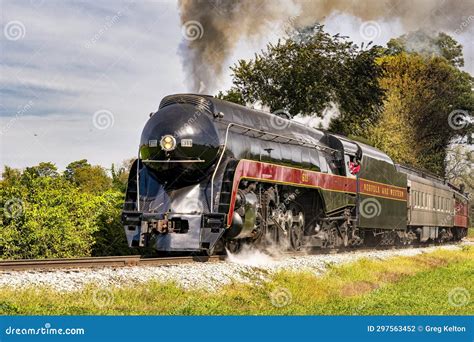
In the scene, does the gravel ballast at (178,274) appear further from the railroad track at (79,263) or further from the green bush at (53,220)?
the green bush at (53,220)

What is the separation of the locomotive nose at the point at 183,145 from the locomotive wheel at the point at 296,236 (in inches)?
190

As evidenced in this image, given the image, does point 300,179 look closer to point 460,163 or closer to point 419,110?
point 419,110

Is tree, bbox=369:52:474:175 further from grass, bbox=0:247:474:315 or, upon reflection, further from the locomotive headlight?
the locomotive headlight

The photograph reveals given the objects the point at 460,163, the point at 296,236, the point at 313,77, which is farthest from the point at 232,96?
the point at 460,163

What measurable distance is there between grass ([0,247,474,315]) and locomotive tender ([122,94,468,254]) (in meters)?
2.31

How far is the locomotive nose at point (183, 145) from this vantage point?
16641 millimetres

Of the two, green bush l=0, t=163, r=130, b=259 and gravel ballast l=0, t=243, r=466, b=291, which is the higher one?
green bush l=0, t=163, r=130, b=259

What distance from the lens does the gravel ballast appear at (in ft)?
37.0

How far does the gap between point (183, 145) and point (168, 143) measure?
367mm

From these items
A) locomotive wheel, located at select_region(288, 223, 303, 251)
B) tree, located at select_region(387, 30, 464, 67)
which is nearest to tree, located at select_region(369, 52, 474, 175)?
tree, located at select_region(387, 30, 464, 67)

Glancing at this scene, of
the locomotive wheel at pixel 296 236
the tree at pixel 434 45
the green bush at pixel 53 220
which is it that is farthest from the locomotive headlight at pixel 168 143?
the tree at pixel 434 45

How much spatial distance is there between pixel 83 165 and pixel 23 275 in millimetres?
30716

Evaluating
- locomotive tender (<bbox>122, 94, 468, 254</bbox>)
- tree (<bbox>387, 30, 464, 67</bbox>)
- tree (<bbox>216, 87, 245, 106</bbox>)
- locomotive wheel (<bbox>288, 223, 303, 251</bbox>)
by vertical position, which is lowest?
locomotive wheel (<bbox>288, 223, 303, 251</bbox>)

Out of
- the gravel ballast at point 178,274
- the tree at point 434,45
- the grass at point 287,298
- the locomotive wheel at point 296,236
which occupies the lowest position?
the grass at point 287,298
